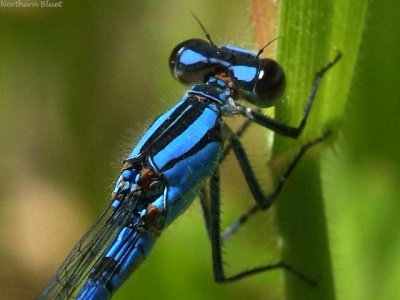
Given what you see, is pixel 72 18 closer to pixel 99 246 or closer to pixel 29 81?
pixel 29 81

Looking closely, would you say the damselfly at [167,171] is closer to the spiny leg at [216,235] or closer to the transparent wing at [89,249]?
the transparent wing at [89,249]

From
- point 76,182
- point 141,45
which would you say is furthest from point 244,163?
point 141,45

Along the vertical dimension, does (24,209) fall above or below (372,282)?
above

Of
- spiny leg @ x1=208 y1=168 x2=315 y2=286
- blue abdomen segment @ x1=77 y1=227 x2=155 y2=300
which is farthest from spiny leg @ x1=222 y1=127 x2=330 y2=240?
blue abdomen segment @ x1=77 y1=227 x2=155 y2=300

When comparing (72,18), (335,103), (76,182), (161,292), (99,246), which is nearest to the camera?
(335,103)

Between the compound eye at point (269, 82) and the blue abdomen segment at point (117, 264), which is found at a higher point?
the compound eye at point (269, 82)

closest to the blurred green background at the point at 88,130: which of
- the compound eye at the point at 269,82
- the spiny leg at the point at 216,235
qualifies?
the spiny leg at the point at 216,235

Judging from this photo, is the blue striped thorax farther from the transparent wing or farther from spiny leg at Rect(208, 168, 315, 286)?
the transparent wing

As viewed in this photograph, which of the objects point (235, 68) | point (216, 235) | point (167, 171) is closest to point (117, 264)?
point (167, 171)
